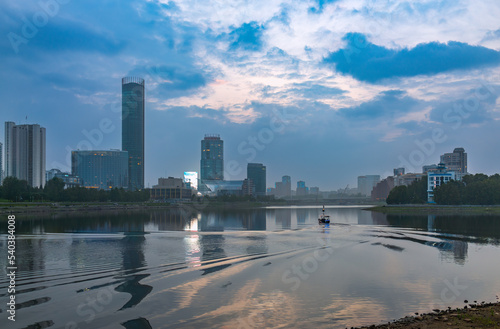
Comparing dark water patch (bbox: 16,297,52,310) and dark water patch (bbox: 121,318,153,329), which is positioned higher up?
dark water patch (bbox: 16,297,52,310)

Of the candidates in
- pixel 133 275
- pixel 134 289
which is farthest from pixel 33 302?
pixel 133 275

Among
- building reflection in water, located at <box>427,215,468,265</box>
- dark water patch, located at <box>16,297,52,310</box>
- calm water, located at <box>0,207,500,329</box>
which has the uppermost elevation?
dark water patch, located at <box>16,297,52,310</box>

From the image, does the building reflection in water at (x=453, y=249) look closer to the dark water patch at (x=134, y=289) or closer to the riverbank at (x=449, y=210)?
the dark water patch at (x=134, y=289)

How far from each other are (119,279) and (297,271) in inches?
616

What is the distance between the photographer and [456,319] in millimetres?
20047

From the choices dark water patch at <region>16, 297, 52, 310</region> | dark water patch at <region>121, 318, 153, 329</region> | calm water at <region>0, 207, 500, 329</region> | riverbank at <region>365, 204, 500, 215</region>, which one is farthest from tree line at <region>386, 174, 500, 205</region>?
dark water patch at <region>16, 297, 52, 310</region>

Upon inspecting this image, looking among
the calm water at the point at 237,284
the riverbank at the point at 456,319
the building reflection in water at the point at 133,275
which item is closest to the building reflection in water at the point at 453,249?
the calm water at the point at 237,284

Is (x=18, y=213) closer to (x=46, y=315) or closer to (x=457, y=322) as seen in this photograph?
(x=46, y=315)

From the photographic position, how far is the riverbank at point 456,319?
1898cm

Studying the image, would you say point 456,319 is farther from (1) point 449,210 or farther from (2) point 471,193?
(2) point 471,193

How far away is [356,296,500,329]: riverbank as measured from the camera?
19.0 metres

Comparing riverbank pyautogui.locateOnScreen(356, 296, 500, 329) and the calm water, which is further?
the calm water

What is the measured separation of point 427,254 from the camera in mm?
45219

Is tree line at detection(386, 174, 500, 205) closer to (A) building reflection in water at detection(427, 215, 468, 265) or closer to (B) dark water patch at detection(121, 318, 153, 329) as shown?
(A) building reflection in water at detection(427, 215, 468, 265)
